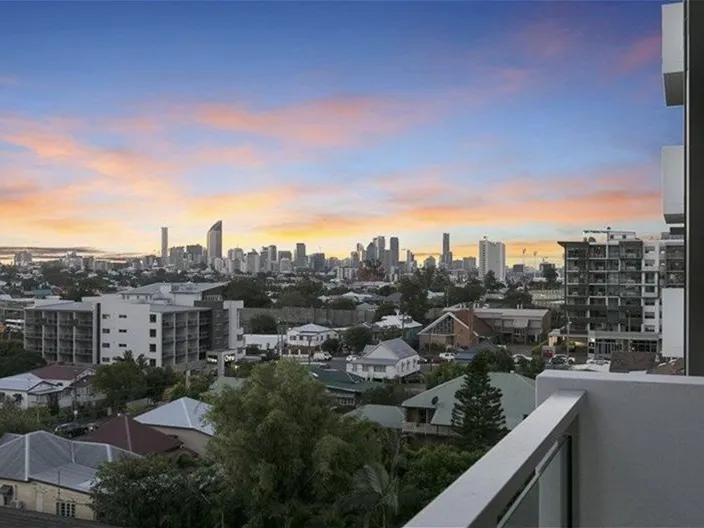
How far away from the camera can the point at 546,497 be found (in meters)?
0.75

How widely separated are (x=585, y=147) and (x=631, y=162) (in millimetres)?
1056

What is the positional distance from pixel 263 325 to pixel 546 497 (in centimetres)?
1056

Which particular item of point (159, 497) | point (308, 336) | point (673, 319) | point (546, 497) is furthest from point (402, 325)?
point (546, 497)

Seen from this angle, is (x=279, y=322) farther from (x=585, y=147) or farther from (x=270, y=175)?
(x=585, y=147)

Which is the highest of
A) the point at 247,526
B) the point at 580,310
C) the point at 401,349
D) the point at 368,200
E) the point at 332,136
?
the point at 332,136

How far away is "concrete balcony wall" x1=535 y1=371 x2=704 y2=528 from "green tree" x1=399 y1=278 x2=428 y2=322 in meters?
10.3

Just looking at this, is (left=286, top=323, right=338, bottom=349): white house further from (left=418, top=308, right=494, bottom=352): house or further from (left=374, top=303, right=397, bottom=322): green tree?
(left=418, top=308, right=494, bottom=352): house

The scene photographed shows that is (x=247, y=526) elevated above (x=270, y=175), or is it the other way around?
(x=270, y=175)

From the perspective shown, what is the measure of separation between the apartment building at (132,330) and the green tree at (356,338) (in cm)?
168

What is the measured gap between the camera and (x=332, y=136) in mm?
14844

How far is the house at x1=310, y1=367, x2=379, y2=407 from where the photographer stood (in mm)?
8018

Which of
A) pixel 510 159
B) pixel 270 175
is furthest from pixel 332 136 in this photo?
pixel 510 159

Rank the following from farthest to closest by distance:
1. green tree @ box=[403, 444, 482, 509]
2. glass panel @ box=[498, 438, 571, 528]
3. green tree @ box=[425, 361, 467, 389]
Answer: green tree @ box=[425, 361, 467, 389], green tree @ box=[403, 444, 482, 509], glass panel @ box=[498, 438, 571, 528]

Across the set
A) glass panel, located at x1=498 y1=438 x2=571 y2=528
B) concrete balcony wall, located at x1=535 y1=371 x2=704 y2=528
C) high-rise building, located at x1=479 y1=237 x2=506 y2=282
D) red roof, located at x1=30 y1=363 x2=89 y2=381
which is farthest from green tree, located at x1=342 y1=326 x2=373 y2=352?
glass panel, located at x1=498 y1=438 x2=571 y2=528
